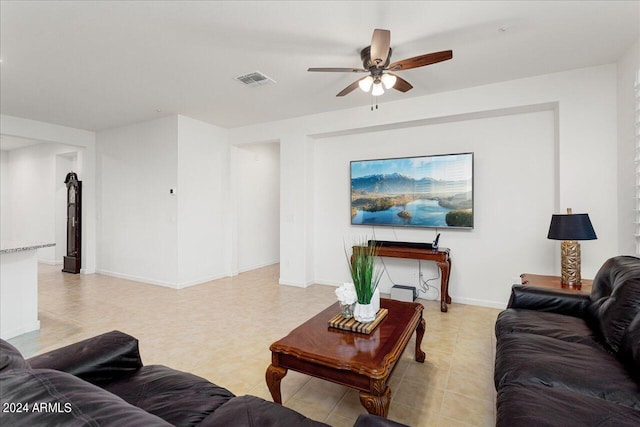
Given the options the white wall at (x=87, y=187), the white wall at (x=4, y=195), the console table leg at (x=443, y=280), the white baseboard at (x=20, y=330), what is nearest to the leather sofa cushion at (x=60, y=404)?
the white baseboard at (x=20, y=330)

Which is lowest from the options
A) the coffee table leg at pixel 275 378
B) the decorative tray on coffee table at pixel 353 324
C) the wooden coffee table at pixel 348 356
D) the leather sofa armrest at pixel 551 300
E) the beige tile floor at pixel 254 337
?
the beige tile floor at pixel 254 337

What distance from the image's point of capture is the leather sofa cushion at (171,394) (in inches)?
46.9

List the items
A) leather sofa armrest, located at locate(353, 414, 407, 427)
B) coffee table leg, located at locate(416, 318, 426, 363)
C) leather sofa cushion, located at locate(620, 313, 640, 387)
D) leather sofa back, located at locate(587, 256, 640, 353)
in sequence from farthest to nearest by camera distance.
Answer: coffee table leg, located at locate(416, 318, 426, 363) → leather sofa back, located at locate(587, 256, 640, 353) → leather sofa cushion, located at locate(620, 313, 640, 387) → leather sofa armrest, located at locate(353, 414, 407, 427)

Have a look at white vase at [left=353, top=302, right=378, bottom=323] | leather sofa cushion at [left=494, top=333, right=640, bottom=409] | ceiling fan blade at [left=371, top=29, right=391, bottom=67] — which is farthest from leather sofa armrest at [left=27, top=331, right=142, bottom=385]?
ceiling fan blade at [left=371, top=29, right=391, bottom=67]

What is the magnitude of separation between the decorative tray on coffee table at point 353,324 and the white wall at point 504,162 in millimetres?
2483

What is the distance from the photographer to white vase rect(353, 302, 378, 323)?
2.07 meters

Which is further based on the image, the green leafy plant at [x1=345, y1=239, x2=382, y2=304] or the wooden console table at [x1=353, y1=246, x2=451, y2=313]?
the wooden console table at [x1=353, y1=246, x2=451, y2=313]

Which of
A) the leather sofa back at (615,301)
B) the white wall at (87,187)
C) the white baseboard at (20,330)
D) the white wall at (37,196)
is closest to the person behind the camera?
the leather sofa back at (615,301)

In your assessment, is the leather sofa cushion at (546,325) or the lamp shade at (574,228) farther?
the lamp shade at (574,228)

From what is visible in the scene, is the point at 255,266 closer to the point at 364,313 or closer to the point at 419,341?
the point at 419,341

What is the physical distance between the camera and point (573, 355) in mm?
1654

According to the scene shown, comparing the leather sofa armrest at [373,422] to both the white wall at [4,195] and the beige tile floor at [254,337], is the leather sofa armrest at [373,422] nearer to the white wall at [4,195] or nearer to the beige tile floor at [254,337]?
the beige tile floor at [254,337]

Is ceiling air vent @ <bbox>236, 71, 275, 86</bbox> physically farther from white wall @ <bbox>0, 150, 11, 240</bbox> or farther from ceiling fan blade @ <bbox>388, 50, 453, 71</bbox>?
white wall @ <bbox>0, 150, 11, 240</bbox>

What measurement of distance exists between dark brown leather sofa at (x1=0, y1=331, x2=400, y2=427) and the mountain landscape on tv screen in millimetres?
3429
